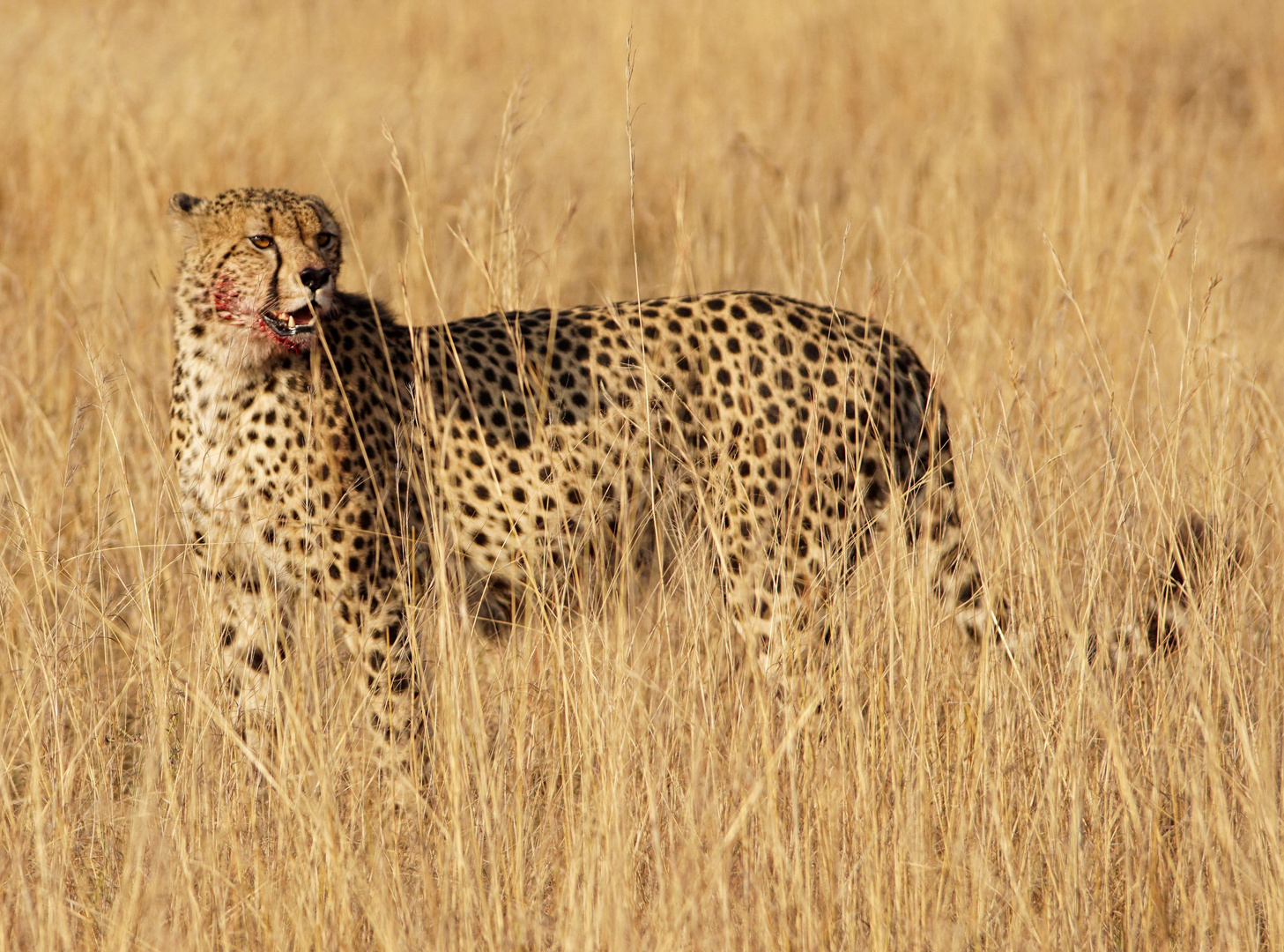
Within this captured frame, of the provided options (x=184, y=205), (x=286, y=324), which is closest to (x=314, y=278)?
(x=286, y=324)

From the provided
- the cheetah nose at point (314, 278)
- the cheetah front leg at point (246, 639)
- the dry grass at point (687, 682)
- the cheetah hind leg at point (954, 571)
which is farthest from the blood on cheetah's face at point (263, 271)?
the cheetah hind leg at point (954, 571)

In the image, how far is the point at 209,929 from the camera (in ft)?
7.14

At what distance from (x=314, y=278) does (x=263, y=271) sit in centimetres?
13

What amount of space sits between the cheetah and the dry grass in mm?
151

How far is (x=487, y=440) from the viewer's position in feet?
10.7

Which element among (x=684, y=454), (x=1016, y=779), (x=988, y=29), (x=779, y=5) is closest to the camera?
(x=1016, y=779)

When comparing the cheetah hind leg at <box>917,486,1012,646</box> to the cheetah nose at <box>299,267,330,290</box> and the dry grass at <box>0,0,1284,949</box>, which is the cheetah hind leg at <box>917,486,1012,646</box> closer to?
the dry grass at <box>0,0,1284,949</box>

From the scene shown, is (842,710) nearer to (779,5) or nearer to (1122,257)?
(1122,257)

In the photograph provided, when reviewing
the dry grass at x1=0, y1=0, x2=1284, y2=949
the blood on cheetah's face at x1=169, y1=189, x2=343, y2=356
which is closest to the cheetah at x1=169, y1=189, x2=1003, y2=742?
the blood on cheetah's face at x1=169, y1=189, x2=343, y2=356

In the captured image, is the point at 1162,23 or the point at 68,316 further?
the point at 1162,23

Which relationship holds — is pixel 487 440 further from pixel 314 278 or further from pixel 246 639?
pixel 246 639

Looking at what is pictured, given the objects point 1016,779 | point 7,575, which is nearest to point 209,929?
point 7,575

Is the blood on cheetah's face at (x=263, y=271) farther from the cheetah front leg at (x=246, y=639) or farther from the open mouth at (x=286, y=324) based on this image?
the cheetah front leg at (x=246, y=639)

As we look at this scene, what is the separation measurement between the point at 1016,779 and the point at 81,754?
1.70 metres
